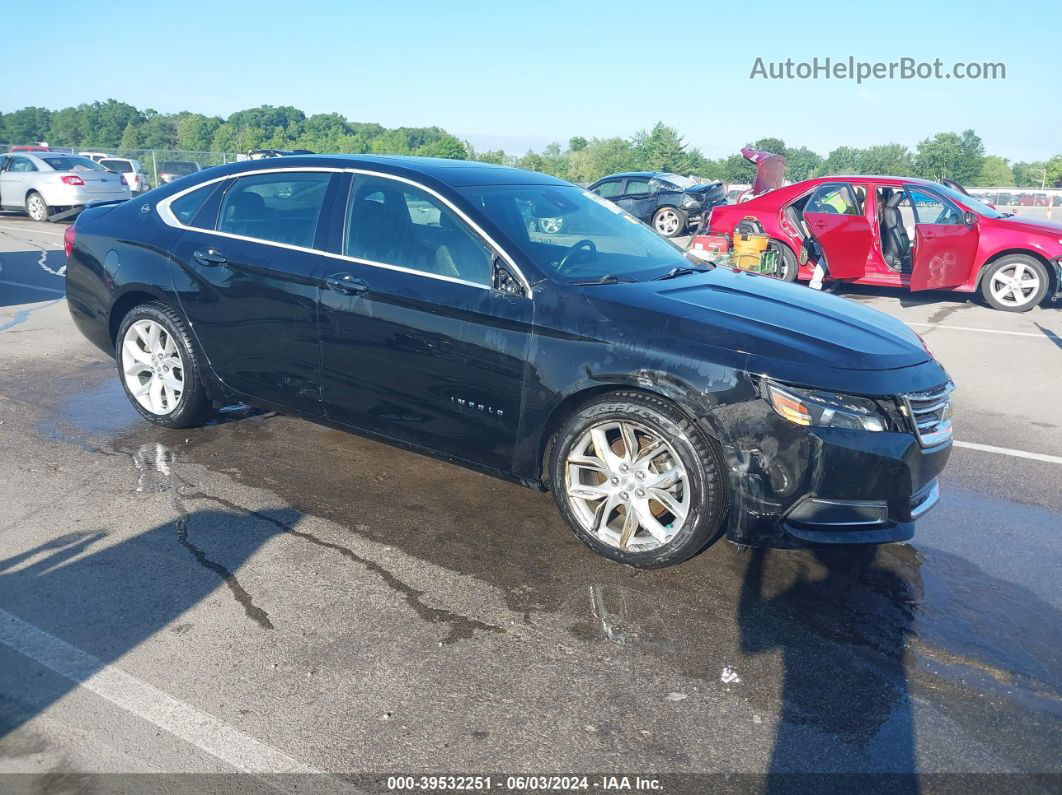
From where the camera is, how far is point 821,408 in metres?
3.65

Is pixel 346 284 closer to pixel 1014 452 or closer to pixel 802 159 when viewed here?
pixel 1014 452

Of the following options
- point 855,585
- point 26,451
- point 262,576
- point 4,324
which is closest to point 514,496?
point 262,576

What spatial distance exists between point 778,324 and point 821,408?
0.52m

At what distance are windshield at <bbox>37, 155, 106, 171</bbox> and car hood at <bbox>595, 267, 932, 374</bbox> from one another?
21525 mm

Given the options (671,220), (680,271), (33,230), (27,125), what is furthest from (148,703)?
(27,125)

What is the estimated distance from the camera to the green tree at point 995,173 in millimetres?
81713

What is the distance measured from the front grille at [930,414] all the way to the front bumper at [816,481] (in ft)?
0.24

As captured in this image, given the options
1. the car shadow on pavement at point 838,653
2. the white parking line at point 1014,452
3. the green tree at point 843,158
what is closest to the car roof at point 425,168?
the car shadow on pavement at point 838,653

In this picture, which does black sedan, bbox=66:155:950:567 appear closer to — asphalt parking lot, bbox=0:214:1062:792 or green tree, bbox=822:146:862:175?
asphalt parking lot, bbox=0:214:1062:792

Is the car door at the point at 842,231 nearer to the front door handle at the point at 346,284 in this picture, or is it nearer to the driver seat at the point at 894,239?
the driver seat at the point at 894,239

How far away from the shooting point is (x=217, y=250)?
521cm

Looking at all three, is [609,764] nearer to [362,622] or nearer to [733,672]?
[733,672]

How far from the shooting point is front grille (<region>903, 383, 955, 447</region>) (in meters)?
→ 3.78

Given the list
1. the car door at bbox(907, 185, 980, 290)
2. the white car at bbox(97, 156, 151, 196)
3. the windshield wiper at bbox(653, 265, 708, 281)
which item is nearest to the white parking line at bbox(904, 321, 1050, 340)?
the car door at bbox(907, 185, 980, 290)
